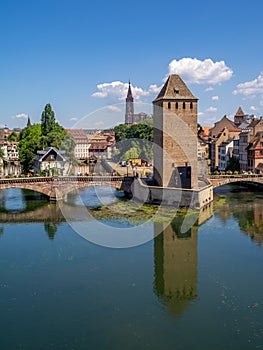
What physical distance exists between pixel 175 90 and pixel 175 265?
23792 millimetres

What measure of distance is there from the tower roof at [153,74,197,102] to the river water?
1430 centimetres

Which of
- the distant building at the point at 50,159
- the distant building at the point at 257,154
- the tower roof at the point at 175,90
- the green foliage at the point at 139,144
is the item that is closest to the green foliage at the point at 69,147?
→ the distant building at the point at 50,159

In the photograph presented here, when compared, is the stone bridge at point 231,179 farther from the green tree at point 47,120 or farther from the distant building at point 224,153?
the green tree at point 47,120

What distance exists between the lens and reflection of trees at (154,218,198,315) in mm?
22122

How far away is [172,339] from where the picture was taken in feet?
57.6

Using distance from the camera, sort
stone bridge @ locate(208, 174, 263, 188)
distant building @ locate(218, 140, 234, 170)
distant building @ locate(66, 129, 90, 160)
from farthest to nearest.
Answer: distant building @ locate(66, 129, 90, 160) → distant building @ locate(218, 140, 234, 170) → stone bridge @ locate(208, 174, 263, 188)

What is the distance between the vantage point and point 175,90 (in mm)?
45719

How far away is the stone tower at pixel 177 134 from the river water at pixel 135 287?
8.96 m

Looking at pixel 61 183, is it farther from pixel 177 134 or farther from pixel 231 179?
pixel 231 179

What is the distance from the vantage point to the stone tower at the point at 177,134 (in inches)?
1791

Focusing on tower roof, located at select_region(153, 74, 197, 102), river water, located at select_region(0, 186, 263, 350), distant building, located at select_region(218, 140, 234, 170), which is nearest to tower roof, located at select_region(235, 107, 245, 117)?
distant building, located at select_region(218, 140, 234, 170)

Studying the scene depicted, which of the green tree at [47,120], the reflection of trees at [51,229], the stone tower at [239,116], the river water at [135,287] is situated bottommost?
the river water at [135,287]

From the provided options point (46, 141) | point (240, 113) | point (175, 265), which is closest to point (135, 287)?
point (175, 265)

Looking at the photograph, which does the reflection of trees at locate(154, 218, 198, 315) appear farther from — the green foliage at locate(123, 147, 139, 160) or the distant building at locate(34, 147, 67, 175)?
the green foliage at locate(123, 147, 139, 160)
